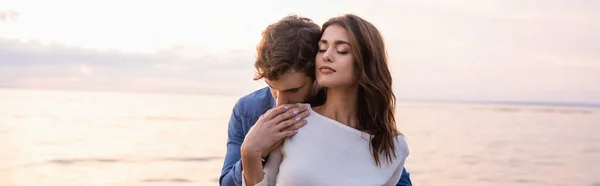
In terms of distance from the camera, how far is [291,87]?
2.64m

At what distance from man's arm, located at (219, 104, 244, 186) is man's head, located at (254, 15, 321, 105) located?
0.31 m

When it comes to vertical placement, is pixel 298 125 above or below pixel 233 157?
above

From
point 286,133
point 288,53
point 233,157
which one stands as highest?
point 288,53

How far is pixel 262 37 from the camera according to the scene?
2.63 metres

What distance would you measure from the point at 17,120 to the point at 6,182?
32.6 ft

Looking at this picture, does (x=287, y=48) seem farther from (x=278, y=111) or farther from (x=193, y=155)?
(x=193, y=155)

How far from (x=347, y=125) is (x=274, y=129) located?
10.0 inches

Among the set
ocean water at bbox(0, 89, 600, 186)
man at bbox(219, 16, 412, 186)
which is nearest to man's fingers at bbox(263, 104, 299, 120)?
man at bbox(219, 16, 412, 186)

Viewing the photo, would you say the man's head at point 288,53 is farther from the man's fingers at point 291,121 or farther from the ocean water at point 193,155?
the ocean water at point 193,155

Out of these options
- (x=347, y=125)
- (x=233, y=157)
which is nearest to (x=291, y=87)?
(x=347, y=125)

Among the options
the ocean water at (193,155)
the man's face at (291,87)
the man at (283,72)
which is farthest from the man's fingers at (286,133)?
the ocean water at (193,155)

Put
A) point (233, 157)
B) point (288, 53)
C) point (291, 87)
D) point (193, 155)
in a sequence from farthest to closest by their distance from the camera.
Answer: point (193, 155) < point (233, 157) < point (291, 87) < point (288, 53)

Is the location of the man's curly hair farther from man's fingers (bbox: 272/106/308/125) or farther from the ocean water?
the ocean water

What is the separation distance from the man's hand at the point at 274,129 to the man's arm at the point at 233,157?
160 millimetres
